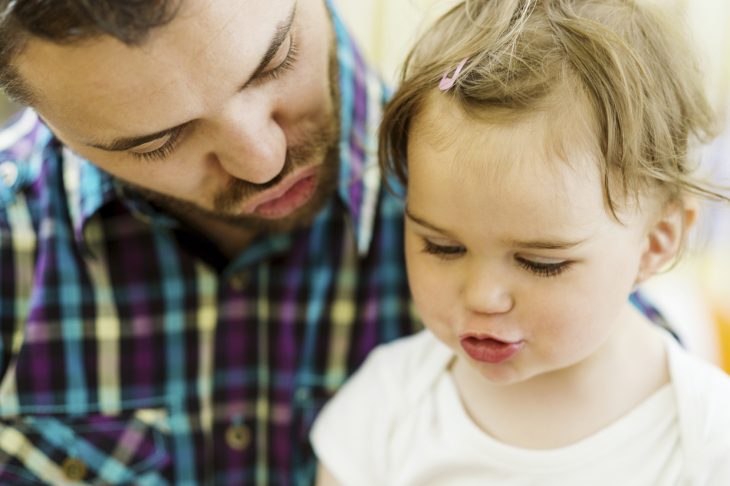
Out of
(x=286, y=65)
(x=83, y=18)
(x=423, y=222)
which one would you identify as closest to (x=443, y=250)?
(x=423, y=222)

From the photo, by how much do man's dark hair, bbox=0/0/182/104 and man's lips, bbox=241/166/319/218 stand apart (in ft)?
0.94

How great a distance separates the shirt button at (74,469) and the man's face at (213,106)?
39 cm

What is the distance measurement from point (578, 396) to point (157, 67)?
1.92 ft

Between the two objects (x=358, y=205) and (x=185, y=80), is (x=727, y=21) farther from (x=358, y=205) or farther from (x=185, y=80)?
(x=185, y=80)

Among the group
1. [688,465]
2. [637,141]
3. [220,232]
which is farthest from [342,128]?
[688,465]

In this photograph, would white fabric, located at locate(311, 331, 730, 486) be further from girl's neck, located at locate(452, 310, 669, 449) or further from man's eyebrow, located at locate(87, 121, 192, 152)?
man's eyebrow, located at locate(87, 121, 192, 152)

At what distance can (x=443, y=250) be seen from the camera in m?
0.95

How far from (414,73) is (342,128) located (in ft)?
0.82

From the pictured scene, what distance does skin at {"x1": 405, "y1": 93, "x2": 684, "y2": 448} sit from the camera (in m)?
0.86

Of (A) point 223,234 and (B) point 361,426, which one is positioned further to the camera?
(A) point 223,234

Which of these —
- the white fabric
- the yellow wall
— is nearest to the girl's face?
the white fabric

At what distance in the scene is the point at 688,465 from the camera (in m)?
0.96

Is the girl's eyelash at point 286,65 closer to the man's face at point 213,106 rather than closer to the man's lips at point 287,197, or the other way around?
the man's face at point 213,106

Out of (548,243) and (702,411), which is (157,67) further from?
(702,411)
